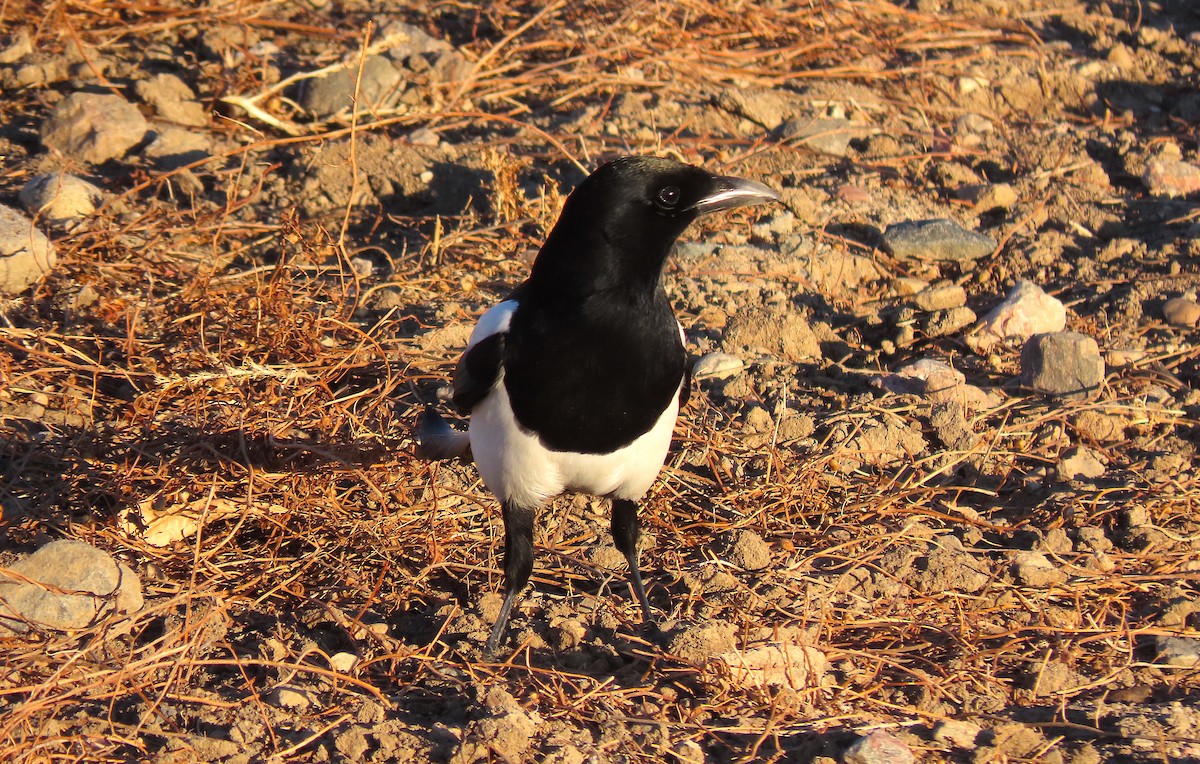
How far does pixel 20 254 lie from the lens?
184 inches

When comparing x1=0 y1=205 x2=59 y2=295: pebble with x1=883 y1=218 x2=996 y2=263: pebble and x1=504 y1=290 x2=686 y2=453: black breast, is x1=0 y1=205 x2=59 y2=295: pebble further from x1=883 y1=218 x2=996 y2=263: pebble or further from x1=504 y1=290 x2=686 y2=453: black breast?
x1=883 y1=218 x2=996 y2=263: pebble

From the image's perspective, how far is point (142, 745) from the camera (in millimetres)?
2891

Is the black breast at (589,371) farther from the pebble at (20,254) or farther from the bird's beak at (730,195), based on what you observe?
the pebble at (20,254)

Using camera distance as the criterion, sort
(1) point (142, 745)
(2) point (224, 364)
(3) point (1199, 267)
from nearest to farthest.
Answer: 1. (1) point (142, 745)
2. (2) point (224, 364)
3. (3) point (1199, 267)

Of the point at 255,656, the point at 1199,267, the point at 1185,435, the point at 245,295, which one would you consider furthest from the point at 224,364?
the point at 1199,267

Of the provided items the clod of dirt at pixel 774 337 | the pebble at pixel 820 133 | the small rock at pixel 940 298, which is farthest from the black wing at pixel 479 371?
the pebble at pixel 820 133

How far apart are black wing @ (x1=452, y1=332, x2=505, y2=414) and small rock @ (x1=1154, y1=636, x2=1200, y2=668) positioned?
76.6 inches

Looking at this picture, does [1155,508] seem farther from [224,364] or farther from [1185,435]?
[224,364]

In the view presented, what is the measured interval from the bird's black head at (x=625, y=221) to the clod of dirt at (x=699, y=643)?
0.91 m

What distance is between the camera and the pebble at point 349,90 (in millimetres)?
6012

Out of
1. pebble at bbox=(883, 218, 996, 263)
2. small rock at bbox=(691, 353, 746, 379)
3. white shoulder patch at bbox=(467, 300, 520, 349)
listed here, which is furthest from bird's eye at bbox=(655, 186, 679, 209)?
pebble at bbox=(883, 218, 996, 263)

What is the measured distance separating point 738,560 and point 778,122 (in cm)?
314

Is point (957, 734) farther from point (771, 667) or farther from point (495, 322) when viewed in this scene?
point (495, 322)

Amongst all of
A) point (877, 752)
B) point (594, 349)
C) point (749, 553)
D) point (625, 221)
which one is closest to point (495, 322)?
point (594, 349)
